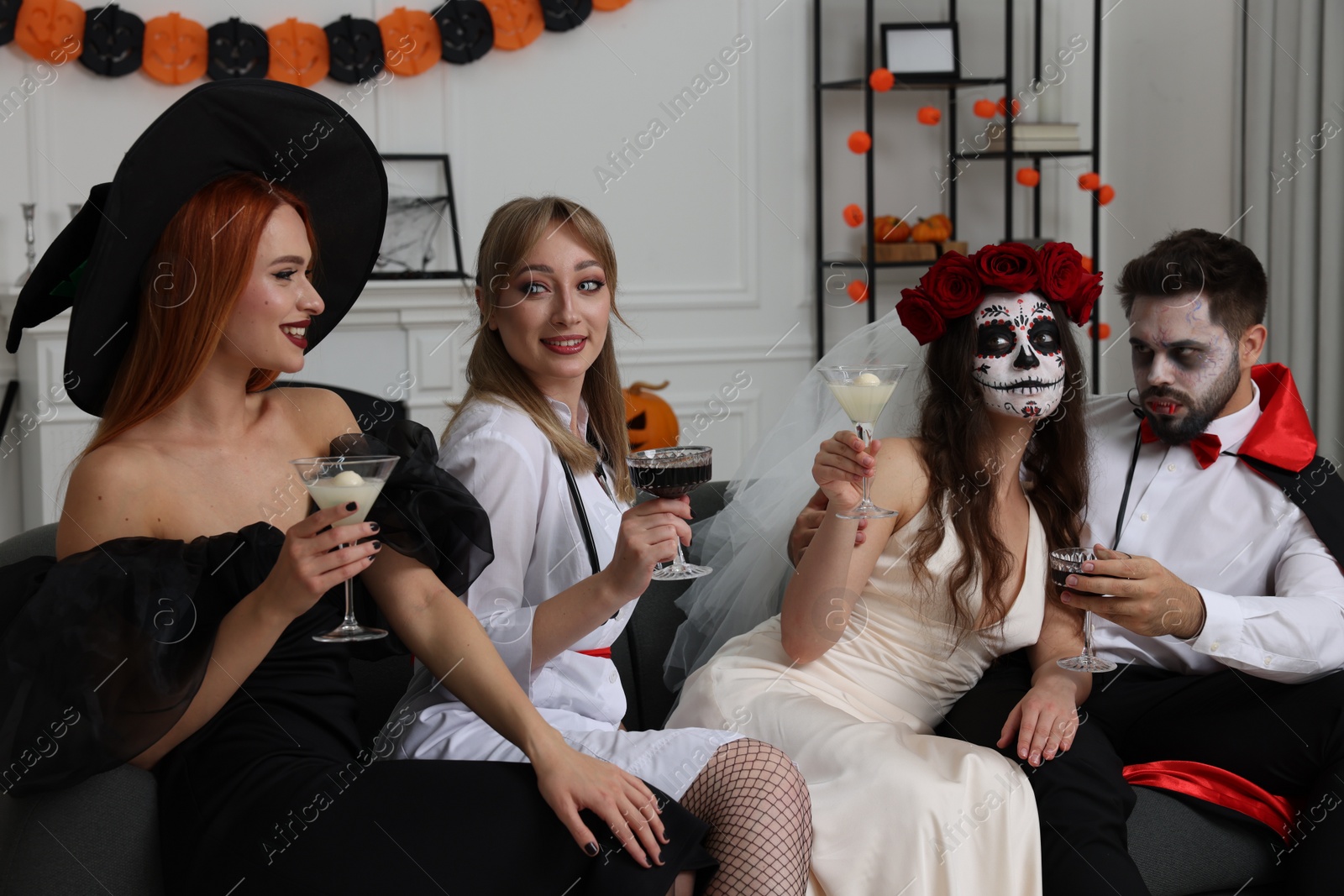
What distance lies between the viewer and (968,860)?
193 centimetres

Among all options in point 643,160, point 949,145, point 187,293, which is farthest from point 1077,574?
point 949,145

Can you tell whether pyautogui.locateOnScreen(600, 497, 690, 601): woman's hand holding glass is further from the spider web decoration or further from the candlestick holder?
the candlestick holder

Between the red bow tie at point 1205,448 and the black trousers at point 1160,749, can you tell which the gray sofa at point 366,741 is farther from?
the red bow tie at point 1205,448

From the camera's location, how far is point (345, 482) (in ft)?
5.39

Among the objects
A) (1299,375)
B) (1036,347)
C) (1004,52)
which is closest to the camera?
(1036,347)

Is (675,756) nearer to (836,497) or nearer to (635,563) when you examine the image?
(635,563)

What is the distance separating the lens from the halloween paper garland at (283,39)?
469 cm

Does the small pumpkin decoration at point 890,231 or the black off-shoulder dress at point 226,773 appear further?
the small pumpkin decoration at point 890,231

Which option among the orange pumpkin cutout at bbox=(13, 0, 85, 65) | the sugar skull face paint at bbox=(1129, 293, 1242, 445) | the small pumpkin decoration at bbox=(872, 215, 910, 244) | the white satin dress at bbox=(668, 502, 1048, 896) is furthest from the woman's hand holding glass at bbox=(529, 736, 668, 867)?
the small pumpkin decoration at bbox=(872, 215, 910, 244)

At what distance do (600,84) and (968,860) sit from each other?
4.27 metres

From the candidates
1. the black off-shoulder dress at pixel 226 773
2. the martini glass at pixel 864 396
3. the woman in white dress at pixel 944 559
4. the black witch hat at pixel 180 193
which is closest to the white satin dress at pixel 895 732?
the woman in white dress at pixel 944 559

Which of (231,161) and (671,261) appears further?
(671,261)

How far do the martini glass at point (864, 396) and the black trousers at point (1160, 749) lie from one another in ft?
1.67

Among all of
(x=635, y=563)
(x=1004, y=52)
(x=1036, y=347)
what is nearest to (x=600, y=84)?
(x=1004, y=52)
